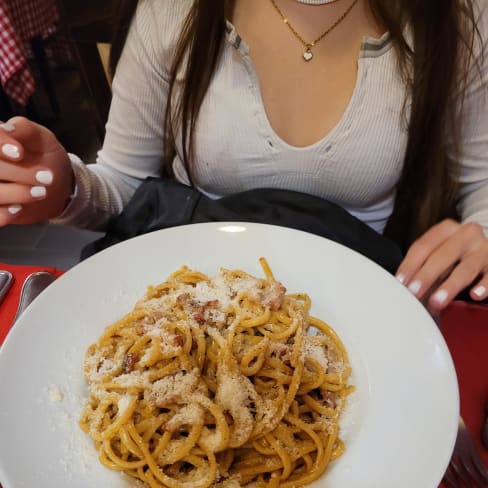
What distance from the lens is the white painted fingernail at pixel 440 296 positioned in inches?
32.1

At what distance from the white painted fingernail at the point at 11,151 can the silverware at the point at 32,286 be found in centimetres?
28

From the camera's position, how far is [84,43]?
1.53m

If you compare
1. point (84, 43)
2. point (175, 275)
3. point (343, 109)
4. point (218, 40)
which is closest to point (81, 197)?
point (175, 275)

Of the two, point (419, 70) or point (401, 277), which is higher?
point (419, 70)

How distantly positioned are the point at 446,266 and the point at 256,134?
453 mm

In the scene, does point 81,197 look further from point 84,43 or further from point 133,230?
point 84,43

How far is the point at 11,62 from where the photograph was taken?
2.35 m

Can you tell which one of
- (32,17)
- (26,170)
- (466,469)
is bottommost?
(466,469)

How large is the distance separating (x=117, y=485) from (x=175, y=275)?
364 millimetres

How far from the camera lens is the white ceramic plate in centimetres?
64

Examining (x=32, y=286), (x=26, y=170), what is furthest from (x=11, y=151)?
(x=32, y=286)

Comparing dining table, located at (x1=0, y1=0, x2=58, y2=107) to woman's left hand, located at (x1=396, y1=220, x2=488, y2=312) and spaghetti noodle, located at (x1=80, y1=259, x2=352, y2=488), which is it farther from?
woman's left hand, located at (x1=396, y1=220, x2=488, y2=312)

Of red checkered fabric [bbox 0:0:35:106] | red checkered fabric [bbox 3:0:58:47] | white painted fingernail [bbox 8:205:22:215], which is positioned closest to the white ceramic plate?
white painted fingernail [bbox 8:205:22:215]

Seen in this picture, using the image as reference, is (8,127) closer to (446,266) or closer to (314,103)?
(314,103)
